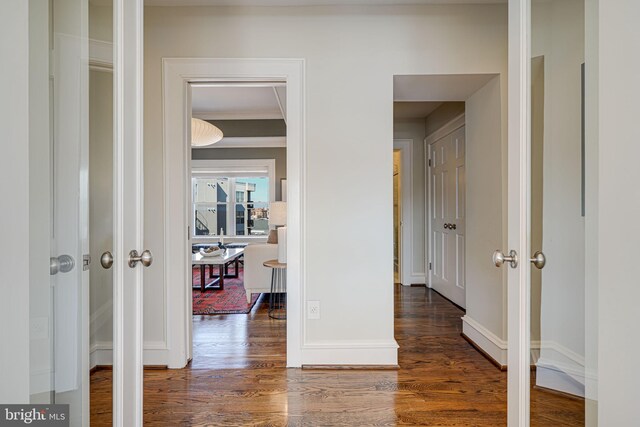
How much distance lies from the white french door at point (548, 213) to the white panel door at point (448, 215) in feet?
7.47

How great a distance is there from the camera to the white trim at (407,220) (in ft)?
14.3

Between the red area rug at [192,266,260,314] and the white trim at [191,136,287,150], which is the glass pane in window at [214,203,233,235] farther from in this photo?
the red area rug at [192,266,260,314]

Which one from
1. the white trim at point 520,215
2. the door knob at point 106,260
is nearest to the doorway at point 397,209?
the white trim at point 520,215

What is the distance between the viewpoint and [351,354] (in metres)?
2.14

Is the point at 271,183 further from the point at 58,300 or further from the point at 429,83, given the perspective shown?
the point at 58,300

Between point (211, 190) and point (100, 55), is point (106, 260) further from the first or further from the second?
point (211, 190)

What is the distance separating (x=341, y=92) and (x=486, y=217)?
57.5 inches

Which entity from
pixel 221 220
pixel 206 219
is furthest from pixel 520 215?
pixel 206 219

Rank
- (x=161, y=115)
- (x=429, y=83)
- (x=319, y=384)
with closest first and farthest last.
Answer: (x=319, y=384)
(x=161, y=115)
(x=429, y=83)

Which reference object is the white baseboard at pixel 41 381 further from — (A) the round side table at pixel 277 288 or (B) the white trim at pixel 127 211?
(A) the round side table at pixel 277 288

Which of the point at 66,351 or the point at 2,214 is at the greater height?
the point at 2,214
